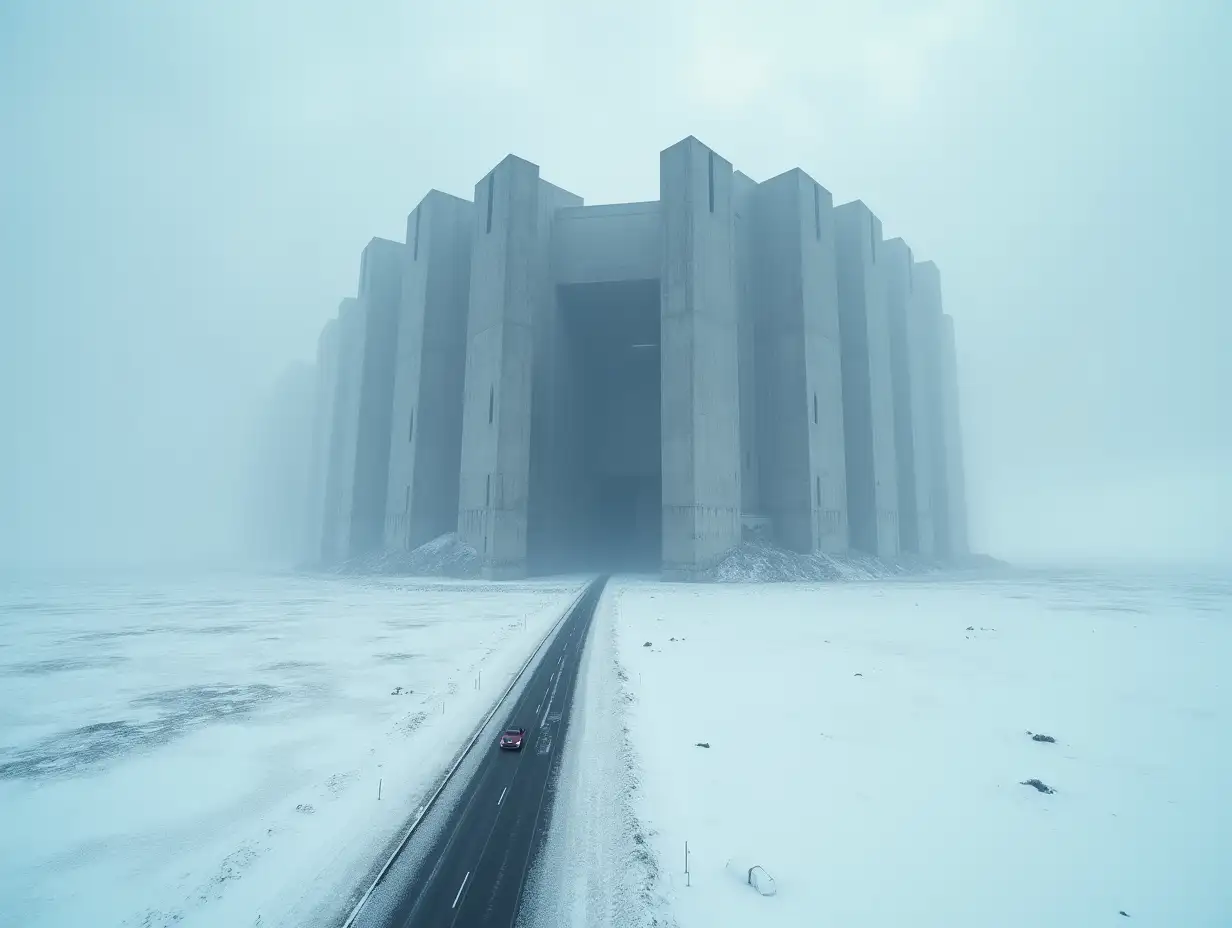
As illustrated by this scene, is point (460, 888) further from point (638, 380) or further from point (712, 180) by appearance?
point (638, 380)

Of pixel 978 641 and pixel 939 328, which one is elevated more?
pixel 939 328

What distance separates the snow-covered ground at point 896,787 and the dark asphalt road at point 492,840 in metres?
0.29

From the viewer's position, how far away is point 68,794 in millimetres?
7461

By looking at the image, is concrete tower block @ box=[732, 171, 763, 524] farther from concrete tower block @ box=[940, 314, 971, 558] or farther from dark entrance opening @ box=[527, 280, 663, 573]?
concrete tower block @ box=[940, 314, 971, 558]

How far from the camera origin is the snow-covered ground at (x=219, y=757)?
561 cm

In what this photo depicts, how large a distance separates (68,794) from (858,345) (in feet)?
176

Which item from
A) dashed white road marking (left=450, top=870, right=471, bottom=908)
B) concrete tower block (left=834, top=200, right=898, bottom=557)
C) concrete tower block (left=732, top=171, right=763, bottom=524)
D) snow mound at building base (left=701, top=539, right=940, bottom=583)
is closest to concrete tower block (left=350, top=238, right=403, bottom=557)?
concrete tower block (left=732, top=171, right=763, bottom=524)

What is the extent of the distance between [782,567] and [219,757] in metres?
36.3

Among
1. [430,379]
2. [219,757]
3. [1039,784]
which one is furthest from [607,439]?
[1039,784]

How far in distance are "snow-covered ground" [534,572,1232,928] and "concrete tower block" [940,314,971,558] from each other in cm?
5493

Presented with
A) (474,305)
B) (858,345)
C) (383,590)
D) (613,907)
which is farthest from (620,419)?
(613,907)

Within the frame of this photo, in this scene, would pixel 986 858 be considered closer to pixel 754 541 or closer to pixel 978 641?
pixel 978 641

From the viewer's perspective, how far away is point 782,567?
4012 centimetres

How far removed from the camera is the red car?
8914 millimetres
